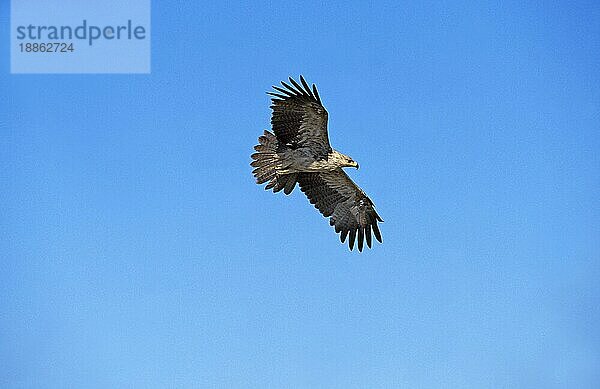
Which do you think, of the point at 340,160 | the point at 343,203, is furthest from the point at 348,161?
the point at 343,203

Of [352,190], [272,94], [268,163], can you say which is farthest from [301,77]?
[352,190]

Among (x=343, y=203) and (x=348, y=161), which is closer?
(x=348, y=161)

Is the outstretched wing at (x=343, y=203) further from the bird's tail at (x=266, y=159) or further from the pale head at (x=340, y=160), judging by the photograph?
the bird's tail at (x=266, y=159)

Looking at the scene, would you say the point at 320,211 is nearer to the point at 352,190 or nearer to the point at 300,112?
the point at 352,190

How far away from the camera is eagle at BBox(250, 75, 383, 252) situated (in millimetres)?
13602

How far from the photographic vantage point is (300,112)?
13.6m

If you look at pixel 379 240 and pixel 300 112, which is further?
pixel 379 240

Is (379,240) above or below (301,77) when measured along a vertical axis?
below

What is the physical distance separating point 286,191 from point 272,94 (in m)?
1.57

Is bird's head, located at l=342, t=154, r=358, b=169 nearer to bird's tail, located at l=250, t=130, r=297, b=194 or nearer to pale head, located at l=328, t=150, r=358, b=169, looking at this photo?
pale head, located at l=328, t=150, r=358, b=169

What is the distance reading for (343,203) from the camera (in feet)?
49.6

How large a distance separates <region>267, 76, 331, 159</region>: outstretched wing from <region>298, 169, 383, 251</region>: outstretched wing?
2.57 feet

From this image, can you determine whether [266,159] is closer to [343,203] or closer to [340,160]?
A: [340,160]

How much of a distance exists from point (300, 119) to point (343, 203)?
200 cm
